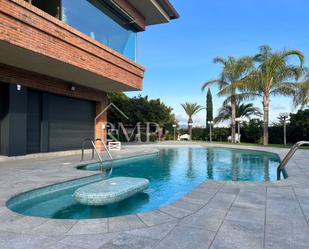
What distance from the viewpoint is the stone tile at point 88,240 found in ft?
9.53

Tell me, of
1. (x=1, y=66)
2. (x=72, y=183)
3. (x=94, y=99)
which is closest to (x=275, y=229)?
(x=72, y=183)

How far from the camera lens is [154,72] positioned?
1168 inches

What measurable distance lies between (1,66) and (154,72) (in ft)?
69.1

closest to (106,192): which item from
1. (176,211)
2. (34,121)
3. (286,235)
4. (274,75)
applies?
(176,211)

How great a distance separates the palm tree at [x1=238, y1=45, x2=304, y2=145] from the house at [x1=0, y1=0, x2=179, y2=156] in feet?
34.7

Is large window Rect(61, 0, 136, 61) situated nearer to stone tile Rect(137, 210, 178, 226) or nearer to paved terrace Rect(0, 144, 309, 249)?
paved terrace Rect(0, 144, 309, 249)

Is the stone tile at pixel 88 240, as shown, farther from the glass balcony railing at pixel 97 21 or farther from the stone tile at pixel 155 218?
the glass balcony railing at pixel 97 21

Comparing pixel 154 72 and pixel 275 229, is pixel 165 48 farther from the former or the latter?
pixel 275 229

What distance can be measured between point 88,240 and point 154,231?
760 millimetres

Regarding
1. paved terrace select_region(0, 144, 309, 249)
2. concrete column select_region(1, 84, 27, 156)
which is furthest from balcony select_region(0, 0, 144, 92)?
paved terrace select_region(0, 144, 309, 249)

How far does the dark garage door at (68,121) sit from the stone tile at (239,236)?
34.9 feet

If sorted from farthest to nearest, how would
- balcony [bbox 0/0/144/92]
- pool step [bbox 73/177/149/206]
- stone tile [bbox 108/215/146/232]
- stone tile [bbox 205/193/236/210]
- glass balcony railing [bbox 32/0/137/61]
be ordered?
glass balcony railing [bbox 32/0/137/61] < balcony [bbox 0/0/144/92] < pool step [bbox 73/177/149/206] < stone tile [bbox 205/193/236/210] < stone tile [bbox 108/215/146/232]

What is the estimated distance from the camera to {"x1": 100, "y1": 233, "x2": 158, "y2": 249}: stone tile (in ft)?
9.41

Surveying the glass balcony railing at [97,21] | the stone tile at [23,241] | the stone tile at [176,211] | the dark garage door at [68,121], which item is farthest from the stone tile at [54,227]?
the dark garage door at [68,121]
